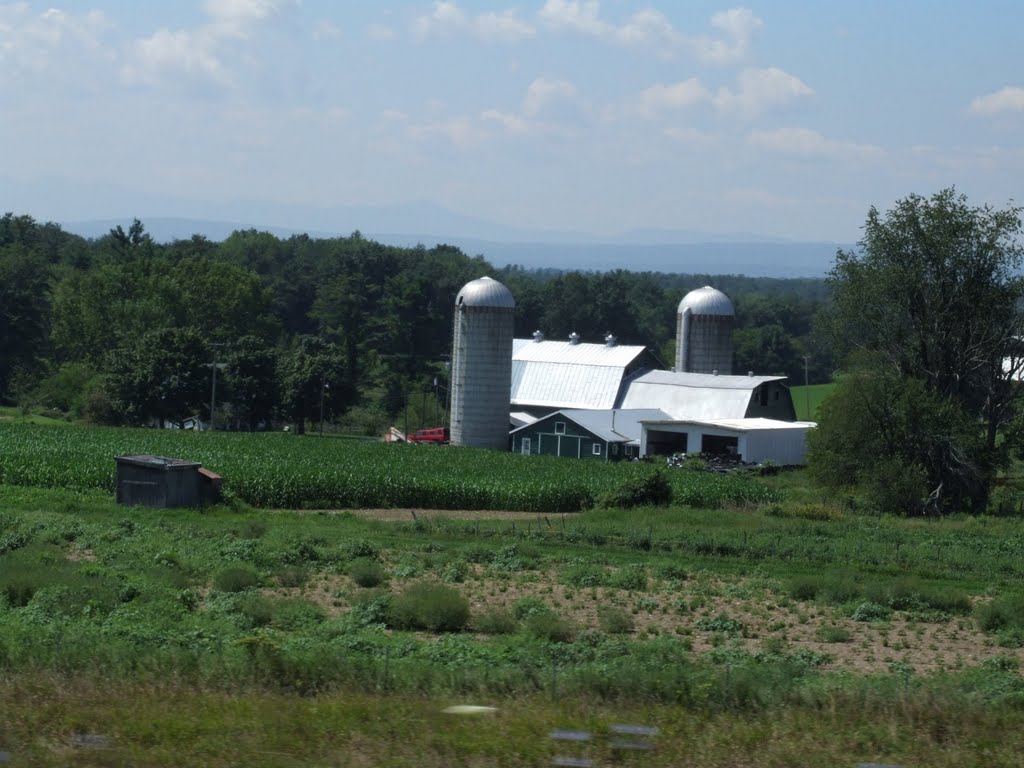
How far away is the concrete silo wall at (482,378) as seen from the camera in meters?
62.7

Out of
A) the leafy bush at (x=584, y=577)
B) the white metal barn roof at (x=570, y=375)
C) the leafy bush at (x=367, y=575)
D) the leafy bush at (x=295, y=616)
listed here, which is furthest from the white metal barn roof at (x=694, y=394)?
the leafy bush at (x=295, y=616)

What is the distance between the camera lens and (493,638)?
18688 mm

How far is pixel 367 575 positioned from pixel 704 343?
49889mm

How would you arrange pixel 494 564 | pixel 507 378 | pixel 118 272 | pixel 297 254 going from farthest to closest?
pixel 297 254, pixel 118 272, pixel 507 378, pixel 494 564

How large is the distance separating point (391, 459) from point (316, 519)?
1600 centimetres

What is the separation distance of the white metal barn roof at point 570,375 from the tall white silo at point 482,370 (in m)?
7.85

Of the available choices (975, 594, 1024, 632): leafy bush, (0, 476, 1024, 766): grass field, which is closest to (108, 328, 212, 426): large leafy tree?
(0, 476, 1024, 766): grass field

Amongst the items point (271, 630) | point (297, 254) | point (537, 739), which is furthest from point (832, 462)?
point (297, 254)

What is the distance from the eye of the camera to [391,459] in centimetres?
5344

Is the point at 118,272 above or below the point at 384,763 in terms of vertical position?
above

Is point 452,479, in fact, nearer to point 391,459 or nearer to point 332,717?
point 391,459

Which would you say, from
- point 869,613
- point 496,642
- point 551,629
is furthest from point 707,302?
point 496,642

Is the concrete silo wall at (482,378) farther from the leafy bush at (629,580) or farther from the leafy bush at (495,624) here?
the leafy bush at (495,624)

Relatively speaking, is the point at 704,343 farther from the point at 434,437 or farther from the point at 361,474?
the point at 361,474
